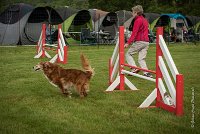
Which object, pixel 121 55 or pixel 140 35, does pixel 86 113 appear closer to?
pixel 121 55

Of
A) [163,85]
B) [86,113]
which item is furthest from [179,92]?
[86,113]

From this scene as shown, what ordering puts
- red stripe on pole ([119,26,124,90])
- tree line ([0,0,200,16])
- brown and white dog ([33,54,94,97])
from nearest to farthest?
brown and white dog ([33,54,94,97])
red stripe on pole ([119,26,124,90])
tree line ([0,0,200,16])

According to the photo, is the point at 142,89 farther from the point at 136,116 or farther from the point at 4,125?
the point at 4,125

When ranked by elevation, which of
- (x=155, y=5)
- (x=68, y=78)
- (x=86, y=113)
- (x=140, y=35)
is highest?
(x=155, y=5)

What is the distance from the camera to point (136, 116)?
655cm

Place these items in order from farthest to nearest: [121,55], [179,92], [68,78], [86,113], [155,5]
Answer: [155,5], [121,55], [68,78], [86,113], [179,92]

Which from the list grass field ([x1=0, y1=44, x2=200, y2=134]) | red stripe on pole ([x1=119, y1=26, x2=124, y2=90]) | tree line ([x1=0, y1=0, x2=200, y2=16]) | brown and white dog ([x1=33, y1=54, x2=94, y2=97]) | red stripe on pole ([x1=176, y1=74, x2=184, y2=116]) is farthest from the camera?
tree line ([x1=0, y1=0, x2=200, y2=16])

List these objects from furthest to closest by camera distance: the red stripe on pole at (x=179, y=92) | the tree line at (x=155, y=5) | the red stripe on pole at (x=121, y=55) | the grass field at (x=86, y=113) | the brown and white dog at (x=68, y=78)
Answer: the tree line at (x=155, y=5) → the red stripe on pole at (x=121, y=55) → the brown and white dog at (x=68, y=78) → the red stripe on pole at (x=179, y=92) → the grass field at (x=86, y=113)

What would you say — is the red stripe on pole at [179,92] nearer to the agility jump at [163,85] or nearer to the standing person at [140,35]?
the agility jump at [163,85]

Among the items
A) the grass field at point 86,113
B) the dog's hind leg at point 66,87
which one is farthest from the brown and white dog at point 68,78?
the grass field at point 86,113

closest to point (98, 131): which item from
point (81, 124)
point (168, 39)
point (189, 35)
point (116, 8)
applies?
point (81, 124)

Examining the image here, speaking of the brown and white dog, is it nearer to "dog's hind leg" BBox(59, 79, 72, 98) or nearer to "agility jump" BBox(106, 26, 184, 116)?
"dog's hind leg" BBox(59, 79, 72, 98)

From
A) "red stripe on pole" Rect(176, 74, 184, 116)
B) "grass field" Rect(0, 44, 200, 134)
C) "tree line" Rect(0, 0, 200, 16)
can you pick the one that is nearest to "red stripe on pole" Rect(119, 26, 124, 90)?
"grass field" Rect(0, 44, 200, 134)

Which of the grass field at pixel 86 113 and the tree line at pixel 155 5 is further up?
the tree line at pixel 155 5
